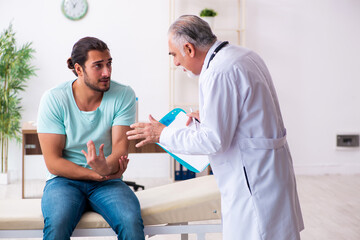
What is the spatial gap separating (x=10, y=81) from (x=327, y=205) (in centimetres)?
297

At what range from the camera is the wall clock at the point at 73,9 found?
15.4 ft

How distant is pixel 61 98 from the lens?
6.89ft

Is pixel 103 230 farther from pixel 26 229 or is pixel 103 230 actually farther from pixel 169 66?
pixel 169 66

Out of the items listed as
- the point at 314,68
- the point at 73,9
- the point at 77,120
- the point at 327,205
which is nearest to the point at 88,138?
the point at 77,120

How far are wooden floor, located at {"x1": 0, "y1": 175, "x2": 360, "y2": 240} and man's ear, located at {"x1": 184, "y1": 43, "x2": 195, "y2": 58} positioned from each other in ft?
5.37

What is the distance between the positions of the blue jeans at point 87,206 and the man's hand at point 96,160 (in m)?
0.08

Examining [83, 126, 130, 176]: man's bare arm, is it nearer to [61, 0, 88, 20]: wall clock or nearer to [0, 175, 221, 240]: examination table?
[0, 175, 221, 240]: examination table

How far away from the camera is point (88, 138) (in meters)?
2.09

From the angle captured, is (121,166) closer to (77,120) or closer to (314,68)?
(77,120)

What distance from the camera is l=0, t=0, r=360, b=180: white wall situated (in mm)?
4684

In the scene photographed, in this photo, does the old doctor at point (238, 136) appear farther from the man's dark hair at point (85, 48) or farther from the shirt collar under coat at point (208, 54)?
the man's dark hair at point (85, 48)

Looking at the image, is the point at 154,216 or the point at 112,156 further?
the point at 112,156

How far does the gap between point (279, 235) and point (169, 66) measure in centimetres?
336

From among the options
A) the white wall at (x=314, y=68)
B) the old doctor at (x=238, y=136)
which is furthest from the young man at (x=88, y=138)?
the white wall at (x=314, y=68)
